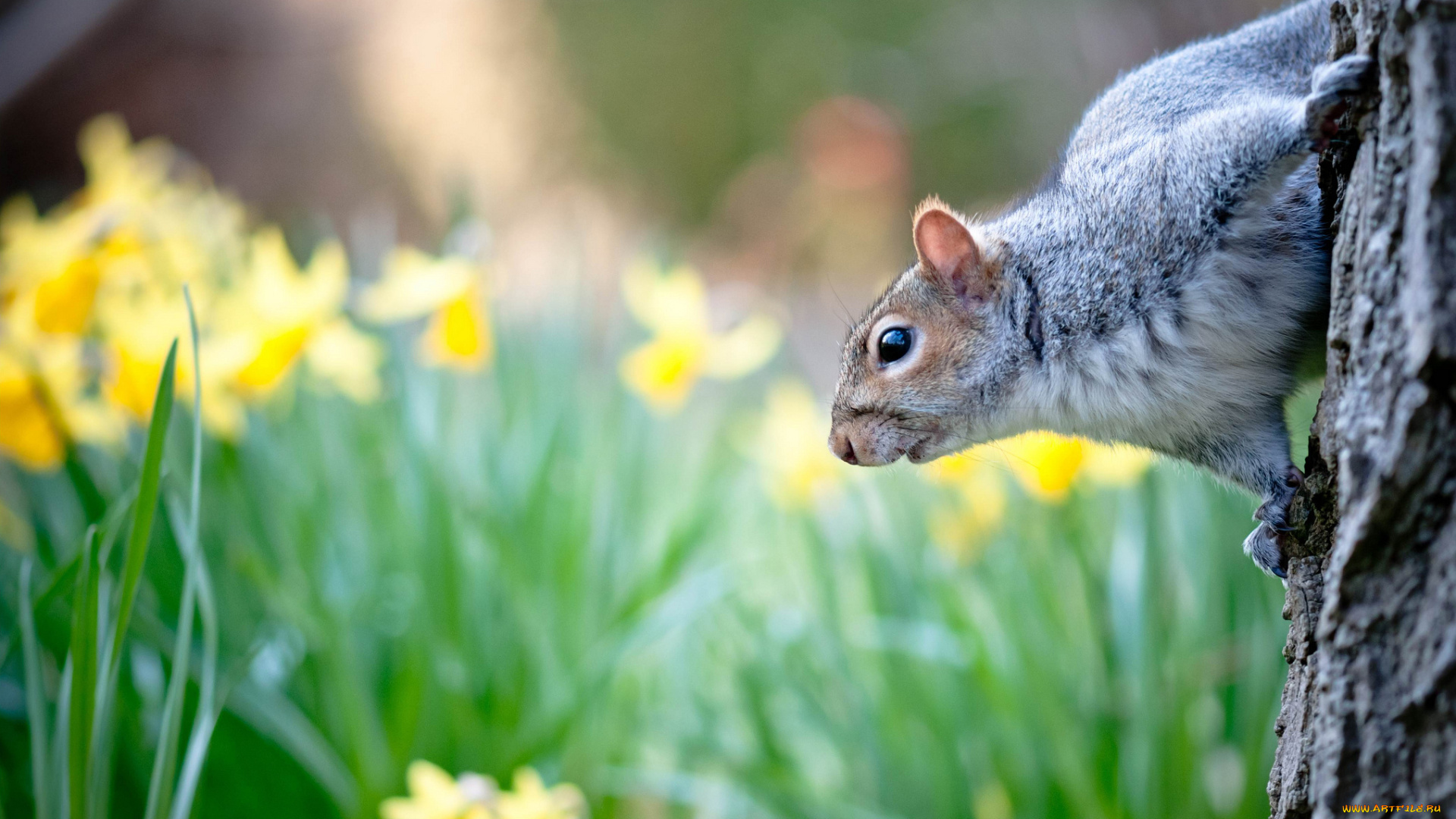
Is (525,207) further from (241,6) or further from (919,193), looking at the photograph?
(919,193)

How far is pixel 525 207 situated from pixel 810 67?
2.61 m

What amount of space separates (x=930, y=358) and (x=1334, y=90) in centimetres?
48

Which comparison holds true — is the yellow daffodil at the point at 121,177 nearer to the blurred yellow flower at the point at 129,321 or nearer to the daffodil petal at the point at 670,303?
the blurred yellow flower at the point at 129,321

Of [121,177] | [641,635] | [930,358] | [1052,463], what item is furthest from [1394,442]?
[121,177]

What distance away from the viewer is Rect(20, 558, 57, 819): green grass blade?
100cm

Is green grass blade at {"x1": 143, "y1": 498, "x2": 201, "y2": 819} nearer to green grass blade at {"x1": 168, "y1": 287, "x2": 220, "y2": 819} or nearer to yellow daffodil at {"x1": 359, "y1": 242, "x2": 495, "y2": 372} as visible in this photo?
green grass blade at {"x1": 168, "y1": 287, "x2": 220, "y2": 819}

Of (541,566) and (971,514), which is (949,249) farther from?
(541,566)

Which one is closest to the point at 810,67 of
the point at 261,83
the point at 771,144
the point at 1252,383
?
the point at 771,144

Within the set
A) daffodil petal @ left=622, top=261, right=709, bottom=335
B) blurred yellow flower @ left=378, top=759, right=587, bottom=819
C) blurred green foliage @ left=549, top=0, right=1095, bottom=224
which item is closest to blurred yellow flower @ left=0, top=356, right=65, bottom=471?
blurred yellow flower @ left=378, top=759, right=587, bottom=819

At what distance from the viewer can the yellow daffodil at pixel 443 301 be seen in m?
1.61

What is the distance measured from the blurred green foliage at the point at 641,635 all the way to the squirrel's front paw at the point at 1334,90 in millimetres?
627

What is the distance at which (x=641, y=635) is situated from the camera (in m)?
1.69

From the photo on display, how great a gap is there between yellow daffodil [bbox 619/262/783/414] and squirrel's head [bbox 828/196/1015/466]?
0.65 metres

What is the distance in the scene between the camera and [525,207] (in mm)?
7168
